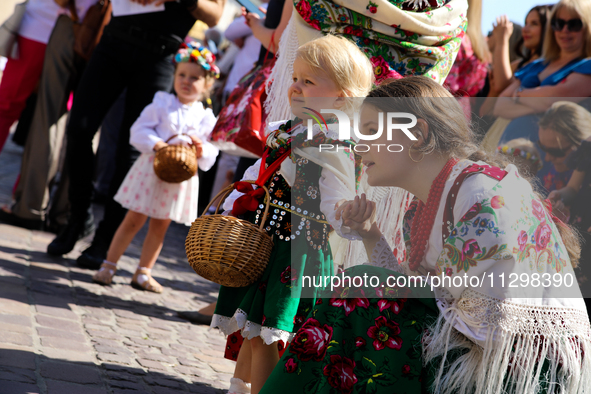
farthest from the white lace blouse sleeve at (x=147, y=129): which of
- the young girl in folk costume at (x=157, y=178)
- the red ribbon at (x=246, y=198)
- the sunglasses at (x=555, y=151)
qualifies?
the sunglasses at (x=555, y=151)

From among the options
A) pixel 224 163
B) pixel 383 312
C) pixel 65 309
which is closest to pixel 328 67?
pixel 383 312

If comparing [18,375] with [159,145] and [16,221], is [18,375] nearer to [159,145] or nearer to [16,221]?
[159,145]

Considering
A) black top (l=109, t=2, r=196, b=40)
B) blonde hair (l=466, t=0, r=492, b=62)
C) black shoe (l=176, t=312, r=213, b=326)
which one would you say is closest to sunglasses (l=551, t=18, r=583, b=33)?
blonde hair (l=466, t=0, r=492, b=62)

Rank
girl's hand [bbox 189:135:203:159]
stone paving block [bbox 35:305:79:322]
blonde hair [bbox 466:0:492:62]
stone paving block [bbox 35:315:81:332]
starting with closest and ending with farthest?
stone paving block [bbox 35:315:81:332]
stone paving block [bbox 35:305:79:322]
blonde hair [bbox 466:0:492:62]
girl's hand [bbox 189:135:203:159]

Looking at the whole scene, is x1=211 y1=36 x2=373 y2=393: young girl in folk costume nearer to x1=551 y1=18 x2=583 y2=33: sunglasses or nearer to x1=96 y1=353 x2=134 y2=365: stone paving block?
x1=96 y1=353 x2=134 y2=365: stone paving block

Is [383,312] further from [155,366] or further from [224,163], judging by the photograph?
[224,163]

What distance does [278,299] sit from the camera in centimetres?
210

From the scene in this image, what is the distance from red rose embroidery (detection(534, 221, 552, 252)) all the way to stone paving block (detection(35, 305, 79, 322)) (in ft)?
7.30

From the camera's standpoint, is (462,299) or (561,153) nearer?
(462,299)

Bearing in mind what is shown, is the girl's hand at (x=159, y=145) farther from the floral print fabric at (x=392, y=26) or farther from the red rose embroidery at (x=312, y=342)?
the red rose embroidery at (x=312, y=342)

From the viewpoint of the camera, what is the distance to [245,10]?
3.50 m

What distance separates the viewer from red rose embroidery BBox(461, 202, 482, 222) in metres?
1.52

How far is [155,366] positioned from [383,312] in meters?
1.33

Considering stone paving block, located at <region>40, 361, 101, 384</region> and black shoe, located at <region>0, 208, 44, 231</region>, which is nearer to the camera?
stone paving block, located at <region>40, 361, 101, 384</region>
